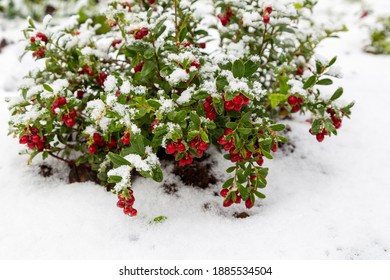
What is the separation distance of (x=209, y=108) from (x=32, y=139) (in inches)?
39.4

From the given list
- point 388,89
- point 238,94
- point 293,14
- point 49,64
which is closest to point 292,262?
point 238,94

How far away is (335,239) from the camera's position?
77.4 inches

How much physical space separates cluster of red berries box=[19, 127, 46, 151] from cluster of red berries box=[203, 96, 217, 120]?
3.11ft

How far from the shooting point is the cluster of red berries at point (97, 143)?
6.84 feet

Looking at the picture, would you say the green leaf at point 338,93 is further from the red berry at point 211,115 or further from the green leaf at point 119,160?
the green leaf at point 119,160

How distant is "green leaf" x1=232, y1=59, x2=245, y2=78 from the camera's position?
1771 millimetres

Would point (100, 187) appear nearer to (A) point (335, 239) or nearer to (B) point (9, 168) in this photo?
(B) point (9, 168)

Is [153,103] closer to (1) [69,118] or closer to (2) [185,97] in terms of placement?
(2) [185,97]

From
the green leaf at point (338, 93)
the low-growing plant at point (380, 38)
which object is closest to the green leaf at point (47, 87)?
the green leaf at point (338, 93)

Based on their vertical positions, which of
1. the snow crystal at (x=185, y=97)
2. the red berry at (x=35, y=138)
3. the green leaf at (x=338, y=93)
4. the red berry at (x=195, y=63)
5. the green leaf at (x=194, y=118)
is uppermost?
the red berry at (x=195, y=63)

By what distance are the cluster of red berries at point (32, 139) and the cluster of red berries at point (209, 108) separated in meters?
0.95

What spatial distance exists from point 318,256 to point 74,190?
55.9 inches

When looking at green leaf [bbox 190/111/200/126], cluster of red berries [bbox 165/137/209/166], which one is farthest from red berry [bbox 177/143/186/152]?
green leaf [bbox 190/111/200/126]

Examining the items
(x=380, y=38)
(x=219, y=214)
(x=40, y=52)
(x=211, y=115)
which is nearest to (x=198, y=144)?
(x=211, y=115)
